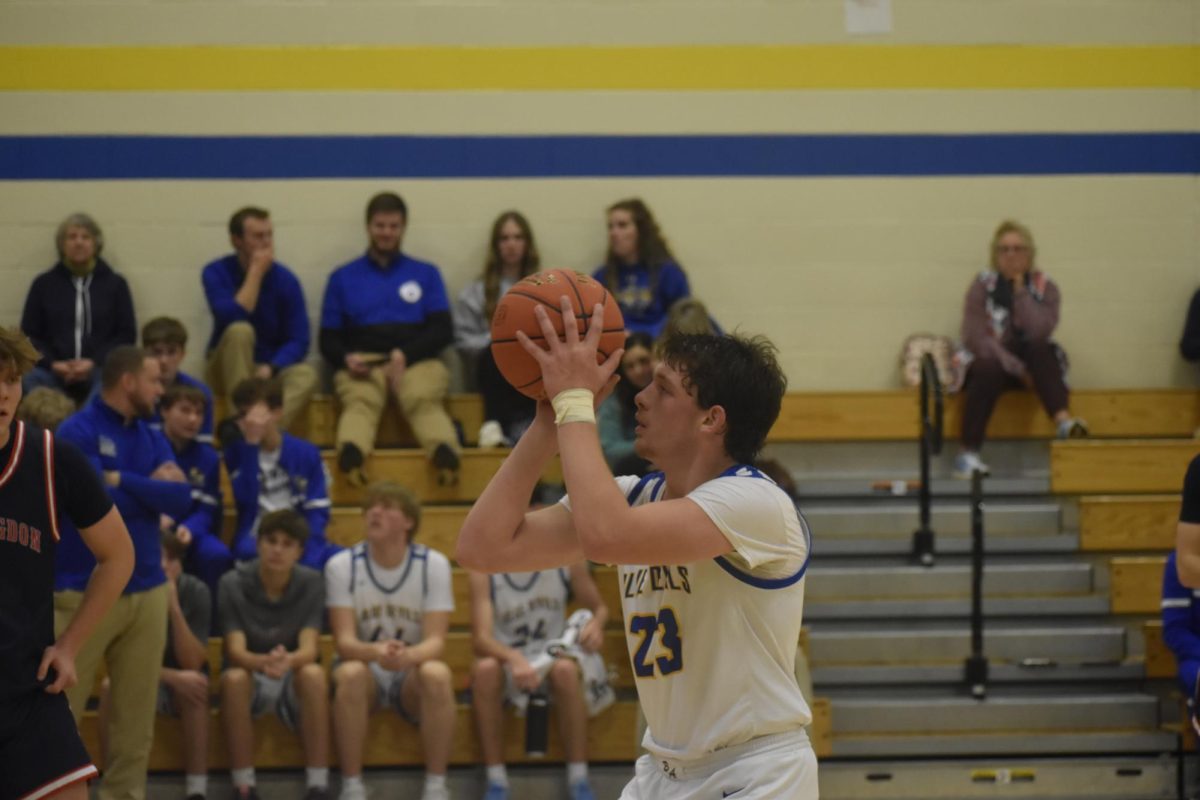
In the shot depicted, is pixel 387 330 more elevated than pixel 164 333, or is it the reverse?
pixel 387 330

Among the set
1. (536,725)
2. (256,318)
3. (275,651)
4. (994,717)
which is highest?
(256,318)

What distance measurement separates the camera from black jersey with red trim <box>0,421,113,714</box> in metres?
3.97

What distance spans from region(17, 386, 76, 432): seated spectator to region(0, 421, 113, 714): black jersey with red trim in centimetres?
281

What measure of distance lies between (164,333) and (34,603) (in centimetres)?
407

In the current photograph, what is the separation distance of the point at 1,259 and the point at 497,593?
13.9 ft

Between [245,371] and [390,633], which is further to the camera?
[245,371]

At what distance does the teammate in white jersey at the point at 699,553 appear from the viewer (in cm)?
317

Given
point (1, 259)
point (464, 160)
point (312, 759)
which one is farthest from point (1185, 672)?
point (1, 259)

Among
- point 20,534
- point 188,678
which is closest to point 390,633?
point 188,678

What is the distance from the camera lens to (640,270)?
9.15m

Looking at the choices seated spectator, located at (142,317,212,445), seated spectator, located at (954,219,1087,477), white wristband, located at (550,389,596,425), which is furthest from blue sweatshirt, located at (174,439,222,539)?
white wristband, located at (550,389,596,425)

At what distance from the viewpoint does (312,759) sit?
6840 mm

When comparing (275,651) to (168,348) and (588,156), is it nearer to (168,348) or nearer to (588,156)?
(168,348)

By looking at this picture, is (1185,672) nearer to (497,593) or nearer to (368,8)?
(497,593)
